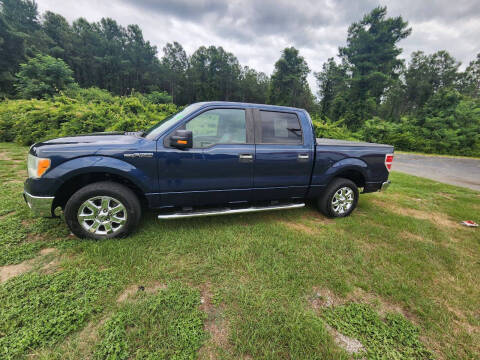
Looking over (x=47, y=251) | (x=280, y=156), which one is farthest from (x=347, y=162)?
(x=47, y=251)

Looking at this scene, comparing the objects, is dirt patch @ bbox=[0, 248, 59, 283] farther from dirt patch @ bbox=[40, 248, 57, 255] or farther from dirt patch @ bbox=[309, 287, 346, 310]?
dirt patch @ bbox=[309, 287, 346, 310]

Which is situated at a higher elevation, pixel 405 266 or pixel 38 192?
pixel 38 192

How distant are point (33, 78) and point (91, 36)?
45714 mm

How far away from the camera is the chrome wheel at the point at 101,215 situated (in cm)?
251

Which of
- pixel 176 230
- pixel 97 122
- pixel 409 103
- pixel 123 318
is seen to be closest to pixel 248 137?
pixel 176 230

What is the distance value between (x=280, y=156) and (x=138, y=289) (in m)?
2.42

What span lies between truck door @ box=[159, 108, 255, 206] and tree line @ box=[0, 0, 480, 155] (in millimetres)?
10404

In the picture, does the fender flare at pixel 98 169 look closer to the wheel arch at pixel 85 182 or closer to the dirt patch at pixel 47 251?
the wheel arch at pixel 85 182

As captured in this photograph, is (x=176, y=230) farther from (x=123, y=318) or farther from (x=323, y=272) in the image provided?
(x=323, y=272)

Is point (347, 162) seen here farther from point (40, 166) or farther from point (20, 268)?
point (20, 268)

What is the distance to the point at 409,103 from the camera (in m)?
38.4

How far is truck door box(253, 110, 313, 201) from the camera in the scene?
3090 mm

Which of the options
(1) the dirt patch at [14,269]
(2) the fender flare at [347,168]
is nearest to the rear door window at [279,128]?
(2) the fender flare at [347,168]

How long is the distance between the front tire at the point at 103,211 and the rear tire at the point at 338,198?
118 inches
